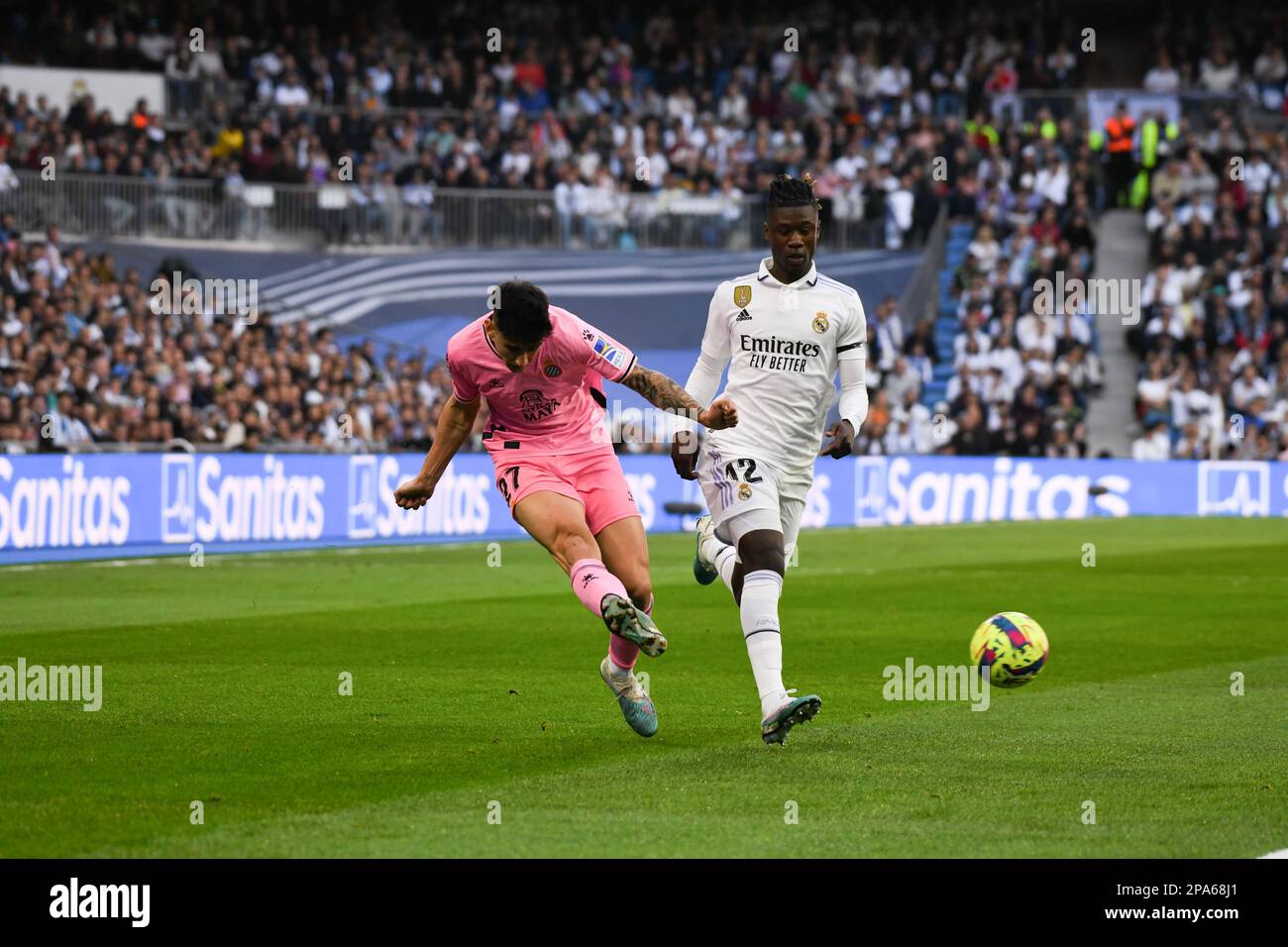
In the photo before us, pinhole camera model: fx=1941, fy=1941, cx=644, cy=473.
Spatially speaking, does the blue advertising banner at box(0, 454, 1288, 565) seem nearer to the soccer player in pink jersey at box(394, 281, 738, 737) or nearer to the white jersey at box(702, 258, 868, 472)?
the soccer player in pink jersey at box(394, 281, 738, 737)

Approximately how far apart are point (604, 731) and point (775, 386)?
201 centimetres

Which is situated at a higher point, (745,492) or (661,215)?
(661,215)

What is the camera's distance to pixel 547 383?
998cm

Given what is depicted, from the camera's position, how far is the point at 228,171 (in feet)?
113

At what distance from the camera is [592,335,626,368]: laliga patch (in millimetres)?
9805

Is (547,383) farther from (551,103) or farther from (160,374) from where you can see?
(551,103)

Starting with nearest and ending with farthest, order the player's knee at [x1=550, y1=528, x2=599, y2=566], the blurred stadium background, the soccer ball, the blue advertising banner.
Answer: the player's knee at [x1=550, y1=528, x2=599, y2=566], the soccer ball, the blue advertising banner, the blurred stadium background

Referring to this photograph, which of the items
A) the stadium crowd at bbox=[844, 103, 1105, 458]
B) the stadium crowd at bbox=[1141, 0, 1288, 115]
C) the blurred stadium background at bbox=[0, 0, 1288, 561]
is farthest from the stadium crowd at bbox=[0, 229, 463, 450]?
the stadium crowd at bbox=[1141, 0, 1288, 115]

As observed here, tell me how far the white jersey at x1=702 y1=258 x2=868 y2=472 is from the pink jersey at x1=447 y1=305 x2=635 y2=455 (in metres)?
0.64

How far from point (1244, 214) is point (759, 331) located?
29.4 m

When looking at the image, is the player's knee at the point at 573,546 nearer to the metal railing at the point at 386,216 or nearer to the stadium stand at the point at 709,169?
the stadium stand at the point at 709,169

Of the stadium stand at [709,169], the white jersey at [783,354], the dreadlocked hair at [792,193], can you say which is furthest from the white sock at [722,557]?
the stadium stand at [709,169]

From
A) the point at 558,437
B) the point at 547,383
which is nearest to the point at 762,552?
the point at 558,437

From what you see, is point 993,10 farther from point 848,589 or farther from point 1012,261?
point 848,589
